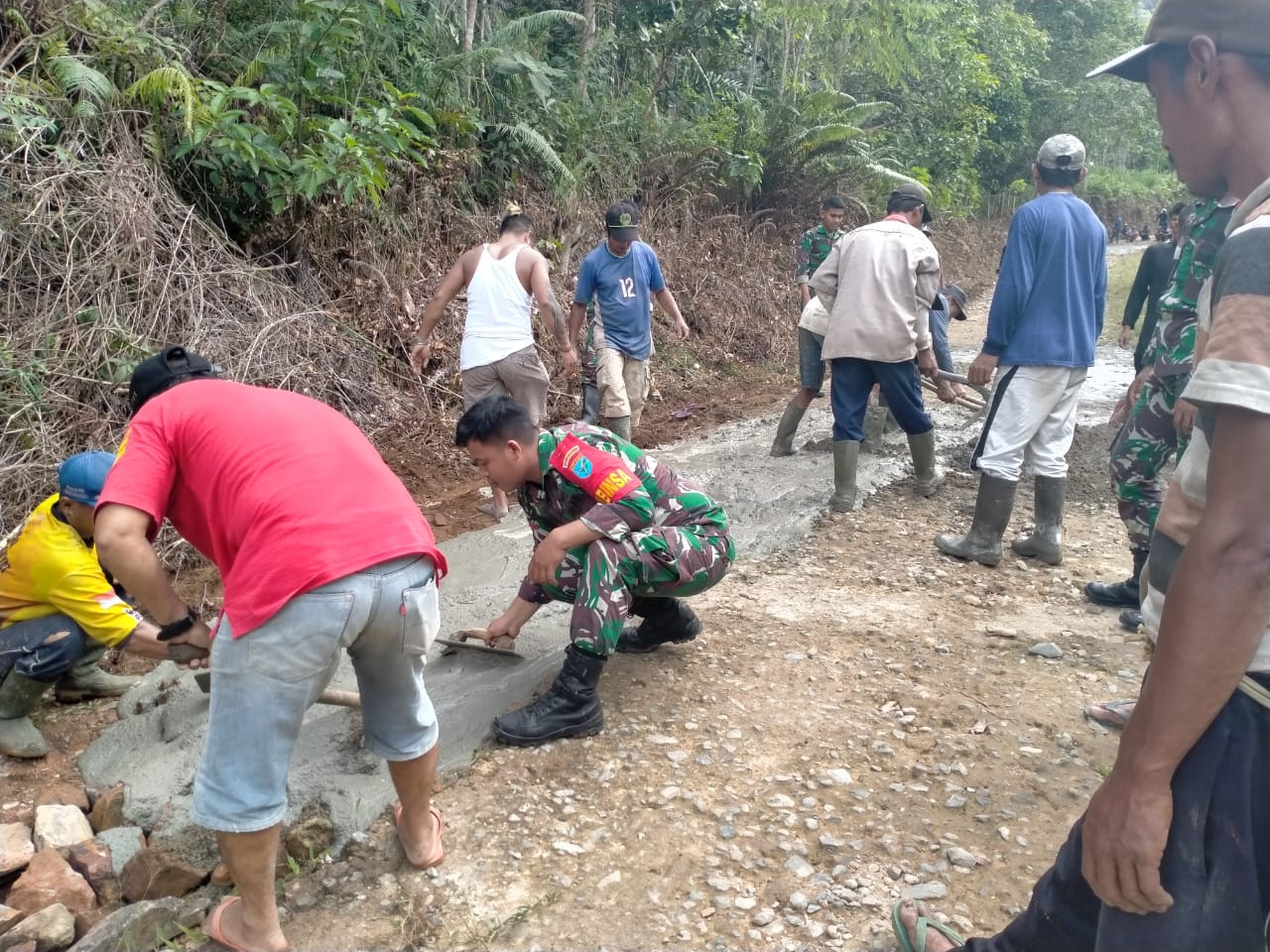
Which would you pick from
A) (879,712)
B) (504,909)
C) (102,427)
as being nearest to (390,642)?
(504,909)

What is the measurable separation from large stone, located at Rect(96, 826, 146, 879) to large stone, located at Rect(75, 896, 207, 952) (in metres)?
0.37

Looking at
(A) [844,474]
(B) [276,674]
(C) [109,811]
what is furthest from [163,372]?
(A) [844,474]

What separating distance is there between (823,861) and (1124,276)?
805 inches

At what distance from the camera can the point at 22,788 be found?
10.3 ft

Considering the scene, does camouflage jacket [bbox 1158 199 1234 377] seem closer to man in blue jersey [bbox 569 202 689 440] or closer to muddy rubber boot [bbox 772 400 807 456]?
muddy rubber boot [bbox 772 400 807 456]

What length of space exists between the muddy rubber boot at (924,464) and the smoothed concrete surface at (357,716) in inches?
31.3

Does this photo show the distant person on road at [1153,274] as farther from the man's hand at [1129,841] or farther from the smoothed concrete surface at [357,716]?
the man's hand at [1129,841]

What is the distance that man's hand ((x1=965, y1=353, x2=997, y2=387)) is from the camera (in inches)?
180

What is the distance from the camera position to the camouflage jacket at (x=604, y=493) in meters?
3.00

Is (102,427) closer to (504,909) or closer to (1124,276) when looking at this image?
(504,909)

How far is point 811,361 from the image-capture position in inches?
262

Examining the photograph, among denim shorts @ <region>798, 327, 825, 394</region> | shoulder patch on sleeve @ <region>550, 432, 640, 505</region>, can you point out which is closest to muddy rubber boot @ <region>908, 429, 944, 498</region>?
denim shorts @ <region>798, 327, 825, 394</region>

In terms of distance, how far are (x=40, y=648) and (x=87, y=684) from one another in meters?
0.47

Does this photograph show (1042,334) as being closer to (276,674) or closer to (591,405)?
(591,405)
